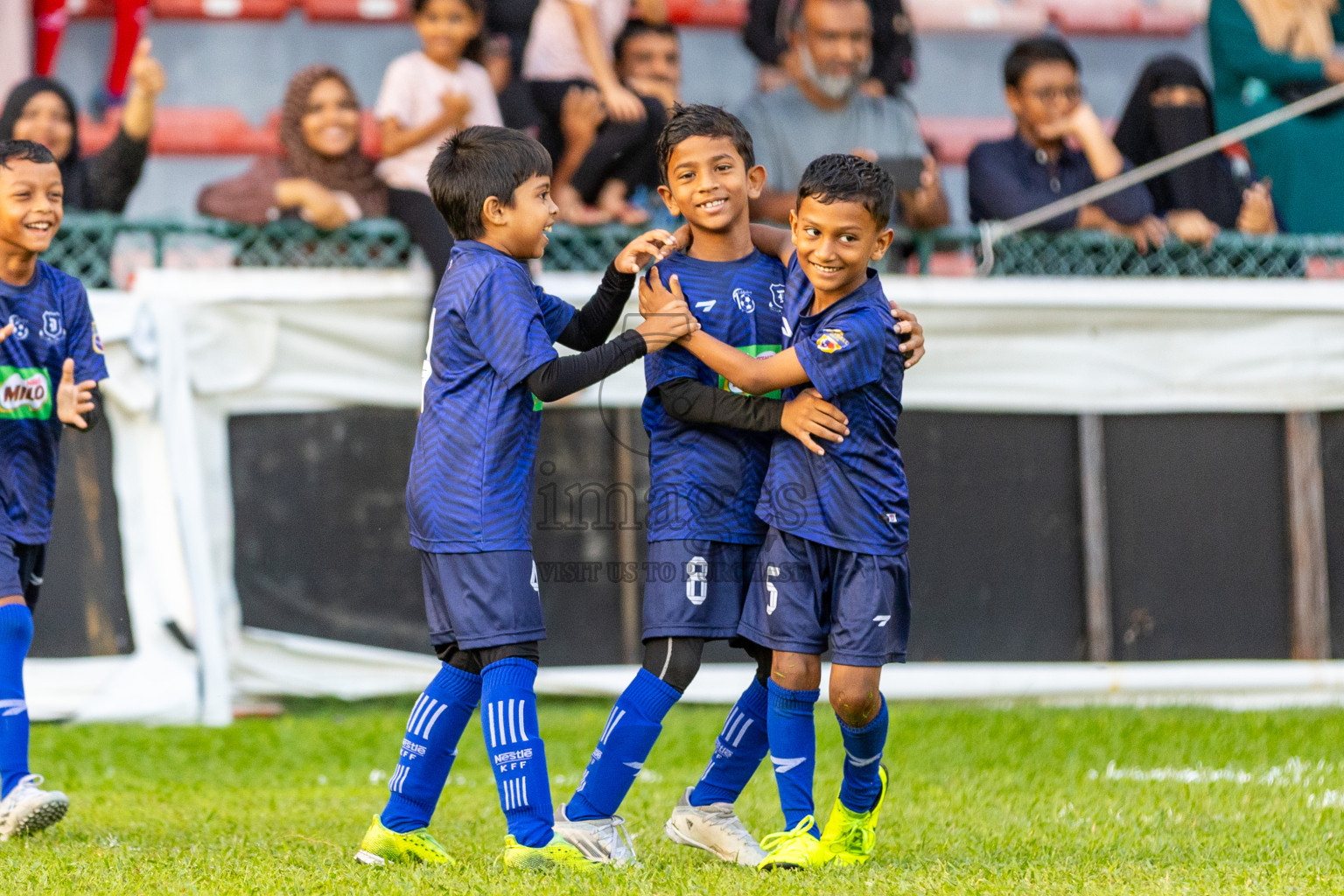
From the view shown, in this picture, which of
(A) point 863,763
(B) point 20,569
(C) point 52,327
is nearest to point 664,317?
(A) point 863,763

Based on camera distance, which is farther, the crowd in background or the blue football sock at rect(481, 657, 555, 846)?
the crowd in background

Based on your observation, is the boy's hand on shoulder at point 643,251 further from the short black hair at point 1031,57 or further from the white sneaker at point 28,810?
the short black hair at point 1031,57

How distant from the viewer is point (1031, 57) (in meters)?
7.56

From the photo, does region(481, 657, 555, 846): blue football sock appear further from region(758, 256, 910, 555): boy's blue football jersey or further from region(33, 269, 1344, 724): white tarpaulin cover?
region(33, 269, 1344, 724): white tarpaulin cover

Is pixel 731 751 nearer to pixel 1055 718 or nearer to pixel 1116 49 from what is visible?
pixel 1055 718

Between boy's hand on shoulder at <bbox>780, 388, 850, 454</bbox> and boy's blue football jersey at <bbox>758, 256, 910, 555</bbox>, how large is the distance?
0.03m

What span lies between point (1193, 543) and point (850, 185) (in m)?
4.51

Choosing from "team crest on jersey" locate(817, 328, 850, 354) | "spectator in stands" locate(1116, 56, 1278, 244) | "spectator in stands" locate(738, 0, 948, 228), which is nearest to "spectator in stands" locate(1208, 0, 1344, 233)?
"spectator in stands" locate(1116, 56, 1278, 244)

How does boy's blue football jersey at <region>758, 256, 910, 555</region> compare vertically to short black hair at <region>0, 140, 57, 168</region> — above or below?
below

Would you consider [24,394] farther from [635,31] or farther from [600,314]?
[635,31]

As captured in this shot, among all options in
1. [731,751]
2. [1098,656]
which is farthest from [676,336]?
[1098,656]

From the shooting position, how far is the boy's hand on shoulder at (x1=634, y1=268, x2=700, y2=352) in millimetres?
3561

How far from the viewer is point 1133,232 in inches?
295

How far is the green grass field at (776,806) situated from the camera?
3.24 meters
